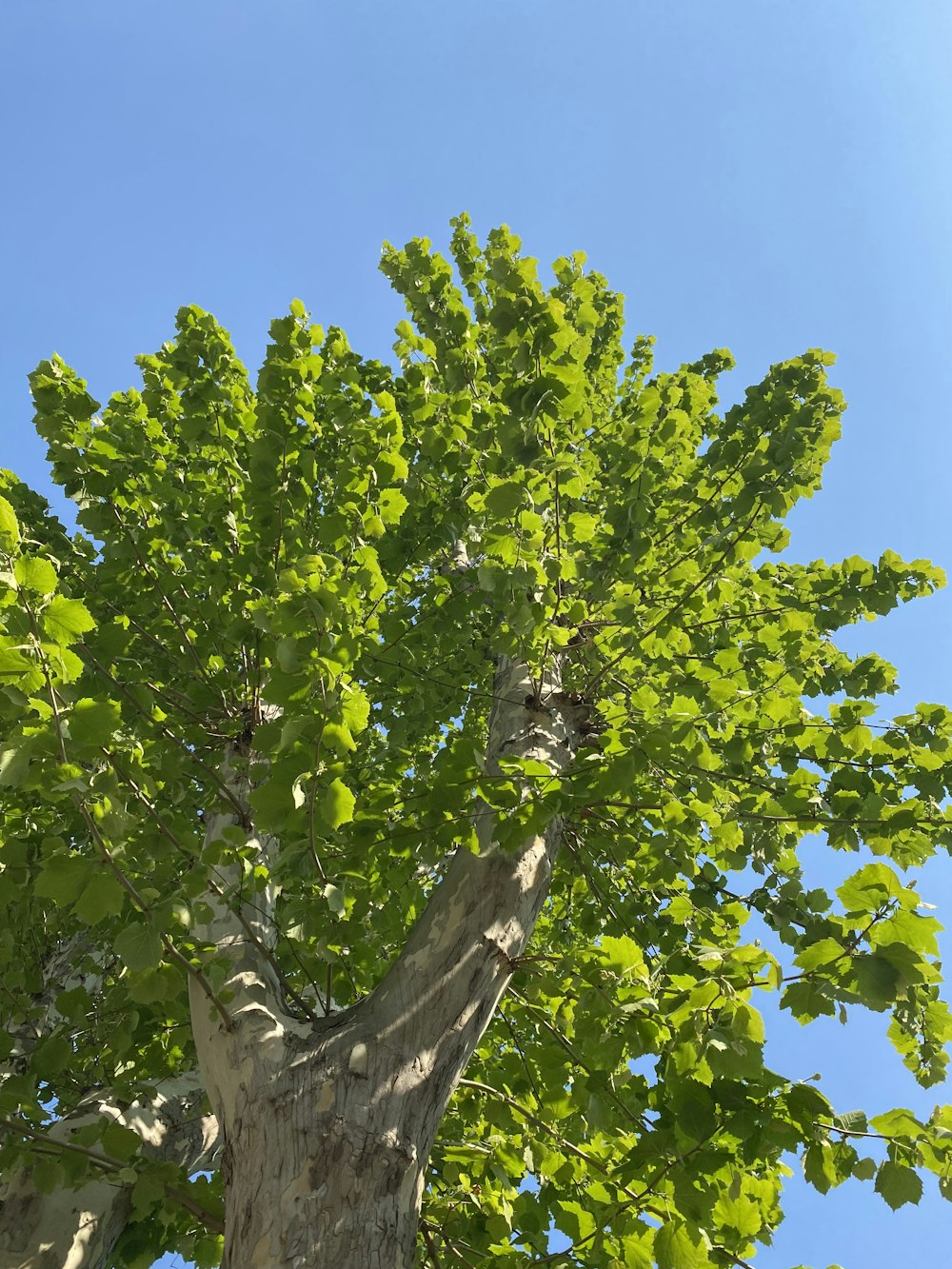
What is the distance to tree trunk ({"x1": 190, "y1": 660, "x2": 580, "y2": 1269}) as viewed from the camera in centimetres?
189

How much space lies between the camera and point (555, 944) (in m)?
5.86

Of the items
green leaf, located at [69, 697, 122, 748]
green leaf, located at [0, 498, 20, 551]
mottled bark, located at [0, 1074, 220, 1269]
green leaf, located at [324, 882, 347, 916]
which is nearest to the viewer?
green leaf, located at [0, 498, 20, 551]

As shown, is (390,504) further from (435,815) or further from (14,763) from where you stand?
(14,763)

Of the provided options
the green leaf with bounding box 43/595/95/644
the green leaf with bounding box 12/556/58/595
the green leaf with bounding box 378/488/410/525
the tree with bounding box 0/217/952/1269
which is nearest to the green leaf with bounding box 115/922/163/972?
the tree with bounding box 0/217/952/1269

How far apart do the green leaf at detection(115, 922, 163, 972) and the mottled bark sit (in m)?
1.18

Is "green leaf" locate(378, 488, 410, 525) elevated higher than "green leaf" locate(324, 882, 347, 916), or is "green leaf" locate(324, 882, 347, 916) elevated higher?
"green leaf" locate(378, 488, 410, 525)

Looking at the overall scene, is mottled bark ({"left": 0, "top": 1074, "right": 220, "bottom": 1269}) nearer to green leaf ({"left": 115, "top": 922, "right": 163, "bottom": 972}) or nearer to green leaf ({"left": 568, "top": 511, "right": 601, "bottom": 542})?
green leaf ({"left": 115, "top": 922, "right": 163, "bottom": 972})

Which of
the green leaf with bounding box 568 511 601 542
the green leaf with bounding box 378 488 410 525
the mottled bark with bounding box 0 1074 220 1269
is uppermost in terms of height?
the green leaf with bounding box 568 511 601 542

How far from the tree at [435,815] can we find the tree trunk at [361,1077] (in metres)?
0.01

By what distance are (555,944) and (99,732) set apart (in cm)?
498

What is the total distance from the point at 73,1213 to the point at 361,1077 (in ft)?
5.40

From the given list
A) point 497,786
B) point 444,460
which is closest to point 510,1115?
point 497,786

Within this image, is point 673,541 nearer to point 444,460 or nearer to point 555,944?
point 444,460

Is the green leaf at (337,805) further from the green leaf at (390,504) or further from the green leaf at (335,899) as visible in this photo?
the green leaf at (390,504)
